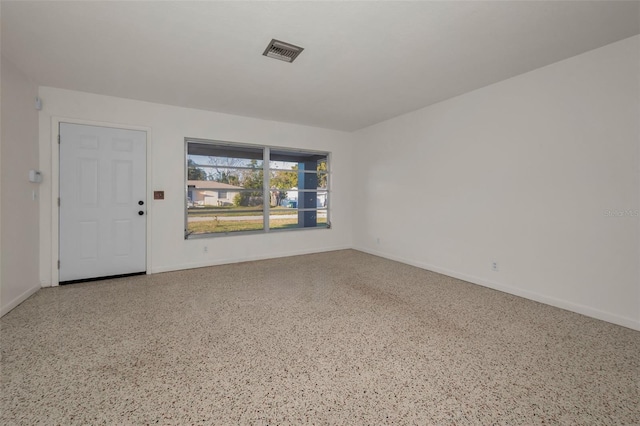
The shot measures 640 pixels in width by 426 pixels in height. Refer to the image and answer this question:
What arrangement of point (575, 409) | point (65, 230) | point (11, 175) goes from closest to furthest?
point (575, 409)
point (11, 175)
point (65, 230)

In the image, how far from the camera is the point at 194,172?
4.83m

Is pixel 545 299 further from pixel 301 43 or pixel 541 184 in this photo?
pixel 301 43

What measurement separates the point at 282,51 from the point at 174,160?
278 cm

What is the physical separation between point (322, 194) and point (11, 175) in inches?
191

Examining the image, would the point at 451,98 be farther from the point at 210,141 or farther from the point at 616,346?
the point at 210,141

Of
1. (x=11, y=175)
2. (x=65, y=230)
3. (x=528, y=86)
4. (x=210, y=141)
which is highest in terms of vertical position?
(x=528, y=86)

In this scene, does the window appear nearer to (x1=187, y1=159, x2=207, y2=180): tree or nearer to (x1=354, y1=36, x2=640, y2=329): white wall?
(x1=187, y1=159, x2=207, y2=180): tree

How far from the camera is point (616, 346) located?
2.26 meters

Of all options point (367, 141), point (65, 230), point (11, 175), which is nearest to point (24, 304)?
point (65, 230)

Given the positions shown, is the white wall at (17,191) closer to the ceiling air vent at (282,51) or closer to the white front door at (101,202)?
the white front door at (101,202)

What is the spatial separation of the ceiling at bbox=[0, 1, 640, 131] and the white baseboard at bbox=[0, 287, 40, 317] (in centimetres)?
264

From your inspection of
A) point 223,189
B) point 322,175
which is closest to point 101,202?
point 223,189

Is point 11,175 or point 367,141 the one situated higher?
point 367,141

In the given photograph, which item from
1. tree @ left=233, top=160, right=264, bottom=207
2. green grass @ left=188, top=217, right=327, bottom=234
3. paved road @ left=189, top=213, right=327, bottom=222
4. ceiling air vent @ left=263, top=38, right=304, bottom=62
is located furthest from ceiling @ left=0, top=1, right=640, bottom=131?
green grass @ left=188, top=217, right=327, bottom=234
